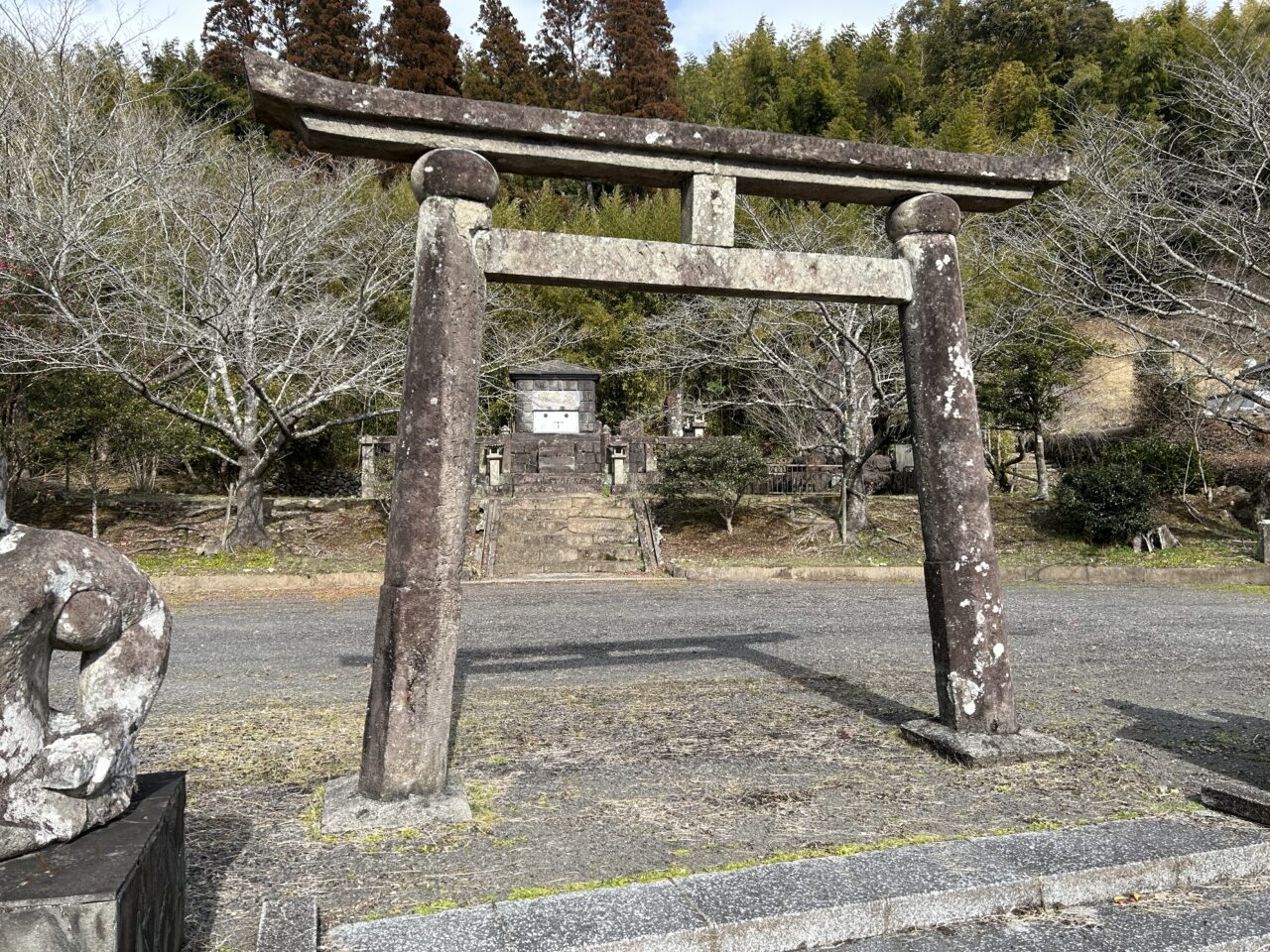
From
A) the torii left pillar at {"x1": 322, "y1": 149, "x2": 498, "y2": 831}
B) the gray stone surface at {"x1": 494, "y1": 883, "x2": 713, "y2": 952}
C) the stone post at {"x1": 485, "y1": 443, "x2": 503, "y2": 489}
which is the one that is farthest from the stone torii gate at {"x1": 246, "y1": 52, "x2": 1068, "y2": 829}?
the stone post at {"x1": 485, "y1": 443, "x2": 503, "y2": 489}

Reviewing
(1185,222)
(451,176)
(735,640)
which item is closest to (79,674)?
(451,176)

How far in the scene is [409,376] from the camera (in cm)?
366

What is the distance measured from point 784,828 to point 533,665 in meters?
3.65

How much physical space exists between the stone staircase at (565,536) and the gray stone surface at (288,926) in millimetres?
10249

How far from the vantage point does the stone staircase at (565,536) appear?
44.4ft

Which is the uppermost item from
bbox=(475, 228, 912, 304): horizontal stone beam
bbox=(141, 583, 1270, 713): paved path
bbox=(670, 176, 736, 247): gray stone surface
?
bbox=(670, 176, 736, 247): gray stone surface

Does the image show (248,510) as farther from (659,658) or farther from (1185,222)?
(1185,222)

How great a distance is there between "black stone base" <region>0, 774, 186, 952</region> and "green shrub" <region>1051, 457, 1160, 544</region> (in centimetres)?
1430

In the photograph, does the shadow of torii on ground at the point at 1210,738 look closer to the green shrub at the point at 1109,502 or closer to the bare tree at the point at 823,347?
the bare tree at the point at 823,347

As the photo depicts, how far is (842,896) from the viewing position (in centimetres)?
262

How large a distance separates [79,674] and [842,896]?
Answer: 220cm

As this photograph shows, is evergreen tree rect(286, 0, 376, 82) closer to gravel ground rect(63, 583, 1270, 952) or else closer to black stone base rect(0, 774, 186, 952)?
gravel ground rect(63, 583, 1270, 952)

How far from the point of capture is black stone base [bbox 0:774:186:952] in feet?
5.65

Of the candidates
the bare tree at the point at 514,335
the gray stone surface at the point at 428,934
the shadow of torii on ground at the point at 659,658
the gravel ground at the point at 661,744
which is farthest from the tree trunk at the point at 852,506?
the gray stone surface at the point at 428,934
